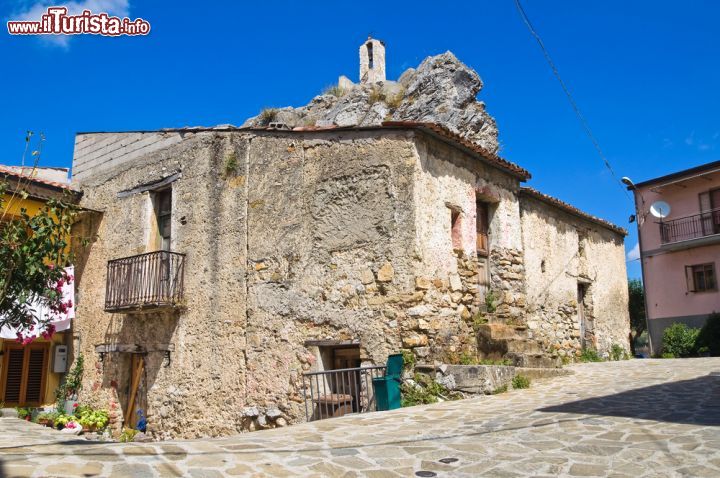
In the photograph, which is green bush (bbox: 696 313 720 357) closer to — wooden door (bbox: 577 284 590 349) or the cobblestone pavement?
wooden door (bbox: 577 284 590 349)

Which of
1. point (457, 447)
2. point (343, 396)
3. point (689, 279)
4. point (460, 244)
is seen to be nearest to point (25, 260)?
point (457, 447)

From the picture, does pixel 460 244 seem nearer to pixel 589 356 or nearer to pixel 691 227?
pixel 589 356

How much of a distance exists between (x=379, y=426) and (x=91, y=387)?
8.60 meters

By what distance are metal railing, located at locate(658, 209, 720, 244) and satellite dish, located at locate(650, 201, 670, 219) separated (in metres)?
0.58

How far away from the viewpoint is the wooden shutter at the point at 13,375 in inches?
494

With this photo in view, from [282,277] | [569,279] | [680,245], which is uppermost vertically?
[680,245]

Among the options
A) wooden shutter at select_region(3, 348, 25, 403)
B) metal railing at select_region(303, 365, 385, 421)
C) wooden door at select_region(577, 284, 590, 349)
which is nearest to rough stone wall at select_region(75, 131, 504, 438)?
metal railing at select_region(303, 365, 385, 421)

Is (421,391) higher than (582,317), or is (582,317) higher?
(582,317)

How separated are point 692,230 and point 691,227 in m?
0.11

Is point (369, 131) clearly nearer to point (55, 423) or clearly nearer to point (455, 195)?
point (455, 195)

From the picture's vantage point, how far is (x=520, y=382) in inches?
372

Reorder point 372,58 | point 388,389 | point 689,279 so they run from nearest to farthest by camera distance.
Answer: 1. point 388,389
2. point 689,279
3. point 372,58

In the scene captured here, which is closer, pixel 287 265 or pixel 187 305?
pixel 287 265

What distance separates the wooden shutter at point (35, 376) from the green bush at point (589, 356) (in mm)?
12722
